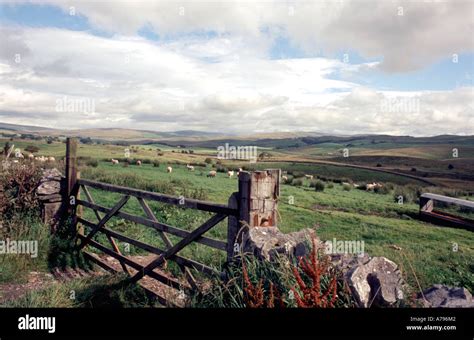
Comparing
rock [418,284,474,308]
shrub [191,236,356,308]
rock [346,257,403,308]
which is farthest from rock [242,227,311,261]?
rock [418,284,474,308]

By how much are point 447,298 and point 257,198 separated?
6.67 feet

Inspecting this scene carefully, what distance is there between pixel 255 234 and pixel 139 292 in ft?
10.0

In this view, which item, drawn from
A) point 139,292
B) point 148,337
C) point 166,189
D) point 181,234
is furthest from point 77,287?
point 166,189

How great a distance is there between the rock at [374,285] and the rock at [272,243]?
23.1 inches

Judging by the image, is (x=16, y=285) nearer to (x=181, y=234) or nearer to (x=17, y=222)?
(x=17, y=222)

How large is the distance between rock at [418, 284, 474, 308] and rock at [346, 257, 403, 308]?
0.26 meters

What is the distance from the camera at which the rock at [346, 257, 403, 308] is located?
10.5ft

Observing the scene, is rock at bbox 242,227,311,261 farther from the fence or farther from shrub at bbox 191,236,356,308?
the fence

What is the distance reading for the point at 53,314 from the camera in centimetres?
340

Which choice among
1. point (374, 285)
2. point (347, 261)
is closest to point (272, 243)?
point (347, 261)

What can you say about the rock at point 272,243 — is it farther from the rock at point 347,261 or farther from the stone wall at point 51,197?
the stone wall at point 51,197

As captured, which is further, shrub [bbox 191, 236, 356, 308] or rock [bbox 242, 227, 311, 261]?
rock [bbox 242, 227, 311, 261]

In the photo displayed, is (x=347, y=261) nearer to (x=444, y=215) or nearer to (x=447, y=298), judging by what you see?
(x=447, y=298)

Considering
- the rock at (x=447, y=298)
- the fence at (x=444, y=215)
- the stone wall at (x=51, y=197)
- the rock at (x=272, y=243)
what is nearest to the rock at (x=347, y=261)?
the rock at (x=272, y=243)
